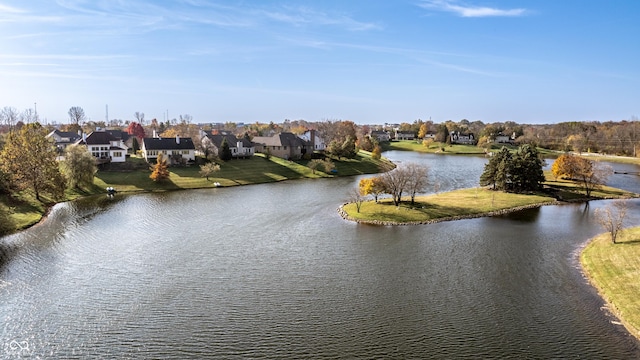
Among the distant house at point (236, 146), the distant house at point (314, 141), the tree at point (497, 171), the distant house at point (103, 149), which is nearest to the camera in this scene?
the tree at point (497, 171)

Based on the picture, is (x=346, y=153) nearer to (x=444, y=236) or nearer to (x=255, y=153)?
(x=255, y=153)

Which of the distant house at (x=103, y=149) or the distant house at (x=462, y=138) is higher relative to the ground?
the distant house at (x=462, y=138)

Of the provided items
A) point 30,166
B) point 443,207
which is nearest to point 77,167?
point 30,166

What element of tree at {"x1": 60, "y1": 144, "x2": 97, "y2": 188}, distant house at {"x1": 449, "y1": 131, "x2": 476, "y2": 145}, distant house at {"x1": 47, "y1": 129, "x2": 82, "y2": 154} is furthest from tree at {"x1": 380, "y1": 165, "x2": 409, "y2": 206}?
distant house at {"x1": 449, "y1": 131, "x2": 476, "y2": 145}

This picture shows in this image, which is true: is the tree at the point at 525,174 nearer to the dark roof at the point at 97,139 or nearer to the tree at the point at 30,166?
the tree at the point at 30,166

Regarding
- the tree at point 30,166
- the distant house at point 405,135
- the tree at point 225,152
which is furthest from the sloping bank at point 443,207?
the distant house at point 405,135

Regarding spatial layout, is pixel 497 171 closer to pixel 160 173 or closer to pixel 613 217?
pixel 613 217

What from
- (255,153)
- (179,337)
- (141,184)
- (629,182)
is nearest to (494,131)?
(629,182)
